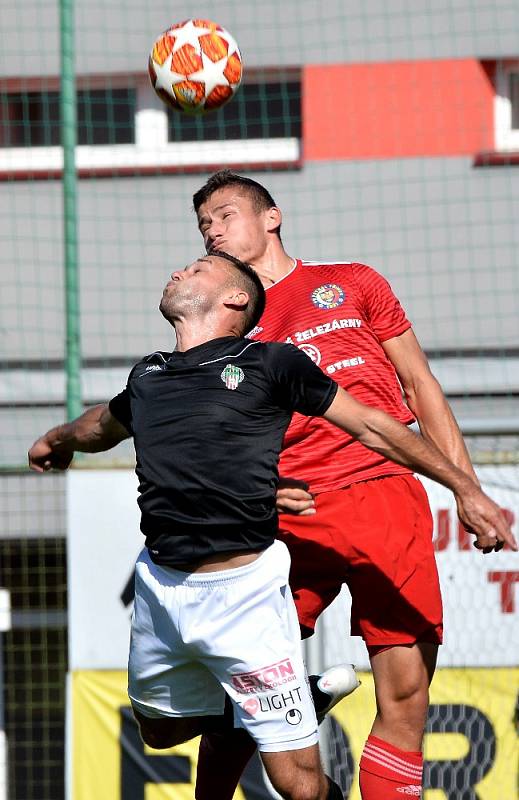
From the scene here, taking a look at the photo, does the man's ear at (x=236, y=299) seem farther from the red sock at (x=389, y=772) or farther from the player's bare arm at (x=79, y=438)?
the red sock at (x=389, y=772)

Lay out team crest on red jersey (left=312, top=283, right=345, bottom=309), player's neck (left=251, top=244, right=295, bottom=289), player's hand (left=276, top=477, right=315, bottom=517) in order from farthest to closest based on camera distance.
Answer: player's neck (left=251, top=244, right=295, bottom=289) → team crest on red jersey (left=312, top=283, right=345, bottom=309) → player's hand (left=276, top=477, right=315, bottom=517)

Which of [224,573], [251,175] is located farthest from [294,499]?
[251,175]

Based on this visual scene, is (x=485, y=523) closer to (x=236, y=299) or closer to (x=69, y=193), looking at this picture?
(x=236, y=299)

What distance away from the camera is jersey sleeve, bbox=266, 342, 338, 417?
3537 mm

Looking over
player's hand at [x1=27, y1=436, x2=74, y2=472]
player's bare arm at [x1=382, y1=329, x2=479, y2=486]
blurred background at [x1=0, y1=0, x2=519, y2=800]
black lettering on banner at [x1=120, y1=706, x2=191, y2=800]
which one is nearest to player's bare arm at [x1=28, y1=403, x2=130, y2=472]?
player's hand at [x1=27, y1=436, x2=74, y2=472]

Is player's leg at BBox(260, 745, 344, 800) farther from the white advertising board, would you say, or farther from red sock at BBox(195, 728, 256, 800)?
the white advertising board

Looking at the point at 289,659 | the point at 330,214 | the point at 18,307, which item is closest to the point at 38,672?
the point at 18,307

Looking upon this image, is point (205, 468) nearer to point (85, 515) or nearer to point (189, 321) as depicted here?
point (189, 321)

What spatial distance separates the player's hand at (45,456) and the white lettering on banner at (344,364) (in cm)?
95

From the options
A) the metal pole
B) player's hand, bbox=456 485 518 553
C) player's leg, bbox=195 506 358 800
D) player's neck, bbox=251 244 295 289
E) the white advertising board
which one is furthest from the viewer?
the metal pole

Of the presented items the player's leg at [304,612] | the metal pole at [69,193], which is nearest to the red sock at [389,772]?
the player's leg at [304,612]

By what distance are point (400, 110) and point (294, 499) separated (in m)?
4.27

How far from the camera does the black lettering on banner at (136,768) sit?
5578 mm

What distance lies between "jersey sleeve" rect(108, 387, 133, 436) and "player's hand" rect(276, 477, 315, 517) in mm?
569
